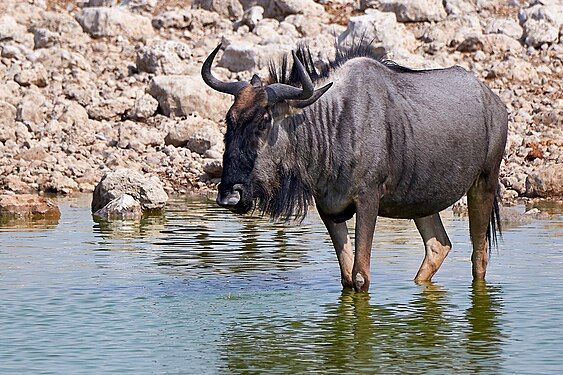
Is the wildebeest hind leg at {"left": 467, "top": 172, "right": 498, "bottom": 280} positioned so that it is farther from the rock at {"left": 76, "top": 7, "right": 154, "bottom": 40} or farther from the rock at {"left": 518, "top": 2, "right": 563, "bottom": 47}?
the rock at {"left": 76, "top": 7, "right": 154, "bottom": 40}

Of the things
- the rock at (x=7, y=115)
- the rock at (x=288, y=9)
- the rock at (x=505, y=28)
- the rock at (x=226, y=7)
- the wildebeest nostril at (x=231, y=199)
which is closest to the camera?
the wildebeest nostril at (x=231, y=199)

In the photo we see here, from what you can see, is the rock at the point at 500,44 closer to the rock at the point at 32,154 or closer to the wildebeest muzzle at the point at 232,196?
the rock at the point at 32,154

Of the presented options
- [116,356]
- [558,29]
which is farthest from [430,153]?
[558,29]

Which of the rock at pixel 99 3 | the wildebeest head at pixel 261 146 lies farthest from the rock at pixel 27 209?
the rock at pixel 99 3

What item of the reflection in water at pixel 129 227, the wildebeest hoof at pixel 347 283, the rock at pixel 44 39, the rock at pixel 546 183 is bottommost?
the wildebeest hoof at pixel 347 283

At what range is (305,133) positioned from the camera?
10.8 metres

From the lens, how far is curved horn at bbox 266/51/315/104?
10.4 m

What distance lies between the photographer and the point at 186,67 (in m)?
27.3

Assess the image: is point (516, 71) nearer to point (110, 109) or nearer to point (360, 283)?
point (110, 109)

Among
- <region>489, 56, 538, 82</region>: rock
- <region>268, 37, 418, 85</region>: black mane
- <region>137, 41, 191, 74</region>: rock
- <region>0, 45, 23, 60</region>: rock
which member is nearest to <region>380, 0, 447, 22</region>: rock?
<region>489, 56, 538, 82</region>: rock

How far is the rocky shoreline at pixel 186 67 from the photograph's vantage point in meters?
22.2

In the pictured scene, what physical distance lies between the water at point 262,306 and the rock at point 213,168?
581 centimetres

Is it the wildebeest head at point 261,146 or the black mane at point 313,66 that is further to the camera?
the black mane at point 313,66

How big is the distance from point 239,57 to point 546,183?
9.58 meters
